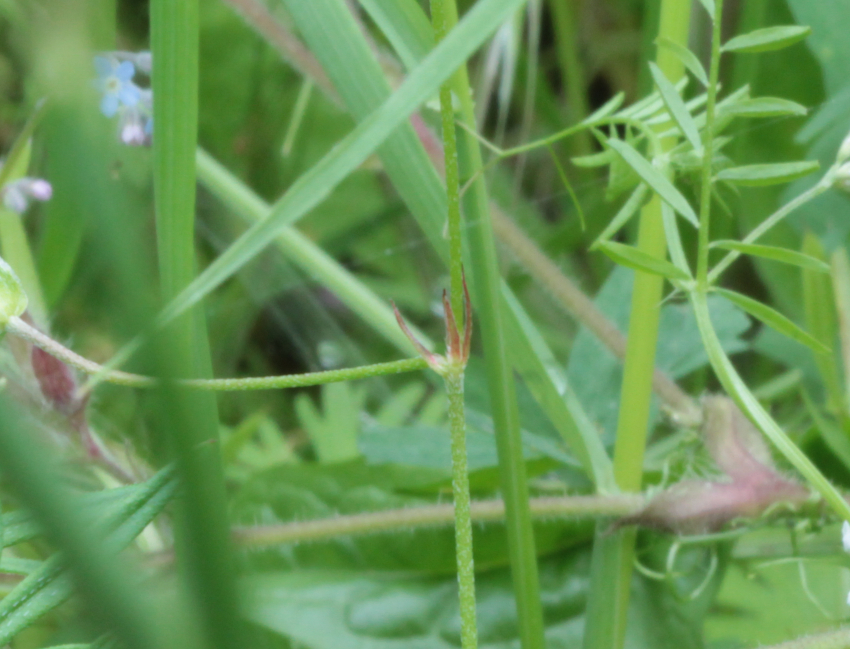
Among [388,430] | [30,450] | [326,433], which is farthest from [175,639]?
[326,433]

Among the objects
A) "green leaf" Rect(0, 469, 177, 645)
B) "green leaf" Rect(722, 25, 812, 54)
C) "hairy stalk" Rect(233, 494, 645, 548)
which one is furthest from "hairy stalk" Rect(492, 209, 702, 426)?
"green leaf" Rect(0, 469, 177, 645)

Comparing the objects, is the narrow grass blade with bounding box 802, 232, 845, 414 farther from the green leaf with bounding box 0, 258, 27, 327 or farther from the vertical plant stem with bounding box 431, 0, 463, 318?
the green leaf with bounding box 0, 258, 27, 327

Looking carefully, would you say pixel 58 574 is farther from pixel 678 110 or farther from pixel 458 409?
pixel 678 110

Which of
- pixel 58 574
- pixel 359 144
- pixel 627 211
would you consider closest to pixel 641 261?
pixel 627 211

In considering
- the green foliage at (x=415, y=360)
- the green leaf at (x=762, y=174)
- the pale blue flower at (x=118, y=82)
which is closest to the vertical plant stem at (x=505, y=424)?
the green foliage at (x=415, y=360)

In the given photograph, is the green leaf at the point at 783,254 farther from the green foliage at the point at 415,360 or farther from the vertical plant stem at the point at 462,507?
the vertical plant stem at the point at 462,507
